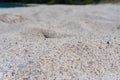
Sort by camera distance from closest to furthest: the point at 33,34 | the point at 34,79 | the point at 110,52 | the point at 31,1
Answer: the point at 34,79
the point at 110,52
the point at 33,34
the point at 31,1

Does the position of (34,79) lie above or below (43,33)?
above

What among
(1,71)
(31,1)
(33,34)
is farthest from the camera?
(31,1)

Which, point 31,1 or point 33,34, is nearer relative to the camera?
point 33,34

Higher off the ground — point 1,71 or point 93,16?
point 1,71

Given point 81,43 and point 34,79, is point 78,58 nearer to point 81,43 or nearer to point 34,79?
point 81,43

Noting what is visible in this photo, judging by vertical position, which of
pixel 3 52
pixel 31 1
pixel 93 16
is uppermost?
pixel 3 52

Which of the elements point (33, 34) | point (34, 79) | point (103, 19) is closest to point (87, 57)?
point (34, 79)

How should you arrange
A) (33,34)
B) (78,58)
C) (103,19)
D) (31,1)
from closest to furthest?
(78,58) → (33,34) → (103,19) → (31,1)

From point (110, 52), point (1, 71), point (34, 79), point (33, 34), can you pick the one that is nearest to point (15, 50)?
point (1, 71)

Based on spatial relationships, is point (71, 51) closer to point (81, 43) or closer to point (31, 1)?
point (81, 43)
